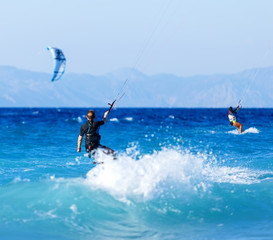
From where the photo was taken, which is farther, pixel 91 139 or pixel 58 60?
pixel 58 60

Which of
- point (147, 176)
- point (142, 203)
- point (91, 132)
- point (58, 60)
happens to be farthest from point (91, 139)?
point (58, 60)

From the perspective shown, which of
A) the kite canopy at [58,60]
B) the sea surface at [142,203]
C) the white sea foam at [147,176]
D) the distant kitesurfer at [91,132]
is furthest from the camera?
the kite canopy at [58,60]

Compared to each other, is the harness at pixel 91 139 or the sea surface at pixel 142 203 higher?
the harness at pixel 91 139

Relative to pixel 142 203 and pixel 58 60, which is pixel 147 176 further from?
pixel 58 60

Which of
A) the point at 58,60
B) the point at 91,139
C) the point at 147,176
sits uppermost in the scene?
the point at 58,60

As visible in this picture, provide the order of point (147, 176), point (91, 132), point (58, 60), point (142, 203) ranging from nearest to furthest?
point (142, 203)
point (147, 176)
point (91, 132)
point (58, 60)

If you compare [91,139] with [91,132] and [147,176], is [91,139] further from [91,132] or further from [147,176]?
[147,176]

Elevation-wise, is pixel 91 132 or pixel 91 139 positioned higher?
pixel 91 132

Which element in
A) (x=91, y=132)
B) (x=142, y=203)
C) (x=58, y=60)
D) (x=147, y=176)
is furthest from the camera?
(x=58, y=60)

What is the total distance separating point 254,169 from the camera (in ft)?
49.2

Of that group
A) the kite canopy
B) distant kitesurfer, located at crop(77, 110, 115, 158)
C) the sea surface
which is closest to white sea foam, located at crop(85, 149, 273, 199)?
the sea surface

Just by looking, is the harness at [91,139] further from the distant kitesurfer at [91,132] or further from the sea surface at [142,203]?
the sea surface at [142,203]

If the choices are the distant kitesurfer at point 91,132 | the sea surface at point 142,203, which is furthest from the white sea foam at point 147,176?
the distant kitesurfer at point 91,132

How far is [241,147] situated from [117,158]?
13.0 m
